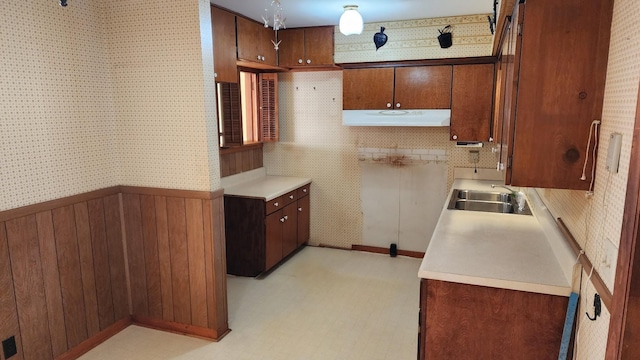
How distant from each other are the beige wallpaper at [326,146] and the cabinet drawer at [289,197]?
47 centimetres

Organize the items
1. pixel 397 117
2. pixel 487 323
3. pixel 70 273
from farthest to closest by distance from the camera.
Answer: pixel 397 117 → pixel 70 273 → pixel 487 323

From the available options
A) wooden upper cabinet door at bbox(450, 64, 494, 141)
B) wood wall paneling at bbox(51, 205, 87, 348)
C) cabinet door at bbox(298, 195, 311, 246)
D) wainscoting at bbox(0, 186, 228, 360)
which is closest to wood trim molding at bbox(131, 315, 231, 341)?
wainscoting at bbox(0, 186, 228, 360)

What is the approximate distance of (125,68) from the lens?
2914 millimetres

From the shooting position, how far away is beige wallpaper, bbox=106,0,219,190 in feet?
8.96

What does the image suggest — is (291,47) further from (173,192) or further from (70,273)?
(70,273)

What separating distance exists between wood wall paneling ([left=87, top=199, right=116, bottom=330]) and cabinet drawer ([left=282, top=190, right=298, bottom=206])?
183 centimetres

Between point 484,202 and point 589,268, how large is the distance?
206 cm

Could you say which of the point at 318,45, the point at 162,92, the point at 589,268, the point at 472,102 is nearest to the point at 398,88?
the point at 472,102

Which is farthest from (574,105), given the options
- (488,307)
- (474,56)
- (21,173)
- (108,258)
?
(108,258)

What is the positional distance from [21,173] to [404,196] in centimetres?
355

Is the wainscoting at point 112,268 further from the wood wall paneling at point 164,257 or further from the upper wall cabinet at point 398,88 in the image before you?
the upper wall cabinet at point 398,88

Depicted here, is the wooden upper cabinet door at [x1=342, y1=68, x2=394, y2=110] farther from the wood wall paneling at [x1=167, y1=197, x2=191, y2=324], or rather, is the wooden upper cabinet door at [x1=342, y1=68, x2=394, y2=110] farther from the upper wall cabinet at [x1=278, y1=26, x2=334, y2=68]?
the wood wall paneling at [x1=167, y1=197, x2=191, y2=324]

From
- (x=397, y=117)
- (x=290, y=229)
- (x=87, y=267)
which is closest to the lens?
(x=87, y=267)

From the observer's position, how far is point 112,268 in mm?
3025
